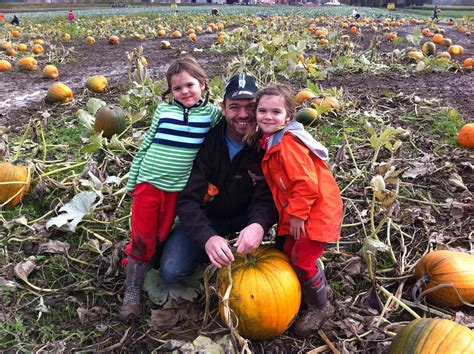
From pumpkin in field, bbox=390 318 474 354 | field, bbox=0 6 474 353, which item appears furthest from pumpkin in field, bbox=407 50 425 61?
pumpkin in field, bbox=390 318 474 354

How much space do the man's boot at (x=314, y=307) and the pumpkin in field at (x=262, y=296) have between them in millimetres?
76

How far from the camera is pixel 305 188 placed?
79.6 inches

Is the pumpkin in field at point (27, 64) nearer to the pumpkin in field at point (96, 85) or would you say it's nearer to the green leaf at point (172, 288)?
the pumpkin in field at point (96, 85)

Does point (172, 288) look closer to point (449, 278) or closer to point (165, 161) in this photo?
point (165, 161)

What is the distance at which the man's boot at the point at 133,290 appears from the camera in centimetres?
237

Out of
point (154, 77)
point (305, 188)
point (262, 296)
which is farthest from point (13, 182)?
point (154, 77)

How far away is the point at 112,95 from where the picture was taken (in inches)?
250

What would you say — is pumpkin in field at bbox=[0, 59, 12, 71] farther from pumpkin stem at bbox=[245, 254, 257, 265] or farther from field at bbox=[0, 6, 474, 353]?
pumpkin stem at bbox=[245, 254, 257, 265]

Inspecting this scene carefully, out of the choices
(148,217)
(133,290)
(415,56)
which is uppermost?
(415,56)

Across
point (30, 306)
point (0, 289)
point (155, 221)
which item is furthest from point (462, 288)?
point (0, 289)

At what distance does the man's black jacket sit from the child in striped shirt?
0.24ft

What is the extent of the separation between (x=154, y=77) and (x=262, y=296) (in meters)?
6.22

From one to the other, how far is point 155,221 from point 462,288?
170 centimetres

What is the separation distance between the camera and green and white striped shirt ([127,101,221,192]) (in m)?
2.34
